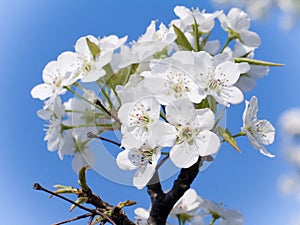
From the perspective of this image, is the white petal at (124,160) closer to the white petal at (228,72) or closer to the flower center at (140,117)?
the flower center at (140,117)

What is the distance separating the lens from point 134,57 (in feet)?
2.98

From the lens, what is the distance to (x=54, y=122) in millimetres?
1021

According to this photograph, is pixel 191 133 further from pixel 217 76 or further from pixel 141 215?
pixel 141 215

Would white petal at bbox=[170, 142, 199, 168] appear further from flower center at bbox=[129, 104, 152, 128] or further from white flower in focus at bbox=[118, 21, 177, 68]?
white flower in focus at bbox=[118, 21, 177, 68]

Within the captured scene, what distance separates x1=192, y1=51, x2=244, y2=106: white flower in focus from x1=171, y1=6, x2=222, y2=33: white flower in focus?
204 millimetres

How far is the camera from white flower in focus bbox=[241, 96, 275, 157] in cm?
87

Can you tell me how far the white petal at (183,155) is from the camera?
29.7 inches

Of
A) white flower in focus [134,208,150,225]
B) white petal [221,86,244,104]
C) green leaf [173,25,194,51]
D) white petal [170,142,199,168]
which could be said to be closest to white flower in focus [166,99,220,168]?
white petal [170,142,199,168]

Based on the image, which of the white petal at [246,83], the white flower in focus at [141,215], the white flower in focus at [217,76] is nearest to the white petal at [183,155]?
the white flower in focus at [217,76]

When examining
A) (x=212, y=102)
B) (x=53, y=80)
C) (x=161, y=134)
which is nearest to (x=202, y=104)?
(x=212, y=102)

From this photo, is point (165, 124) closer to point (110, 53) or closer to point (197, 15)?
point (110, 53)

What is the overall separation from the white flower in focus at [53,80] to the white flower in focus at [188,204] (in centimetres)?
37

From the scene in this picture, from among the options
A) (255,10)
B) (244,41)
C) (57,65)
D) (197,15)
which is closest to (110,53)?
(57,65)

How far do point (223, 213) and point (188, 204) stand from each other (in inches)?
3.6
